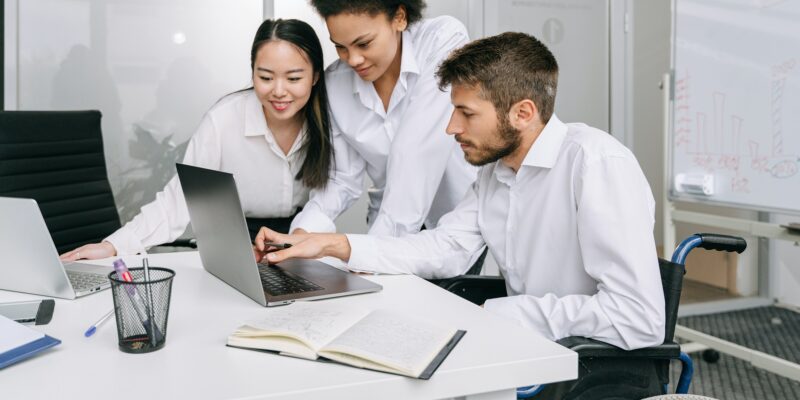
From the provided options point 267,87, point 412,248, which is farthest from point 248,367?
point 267,87

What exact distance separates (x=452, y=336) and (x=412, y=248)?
0.55 meters

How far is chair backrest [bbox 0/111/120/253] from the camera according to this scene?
2.07 metres

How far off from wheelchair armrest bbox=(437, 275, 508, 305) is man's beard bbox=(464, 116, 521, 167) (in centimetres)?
27

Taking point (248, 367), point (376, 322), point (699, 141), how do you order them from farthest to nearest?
point (699, 141)
point (376, 322)
point (248, 367)

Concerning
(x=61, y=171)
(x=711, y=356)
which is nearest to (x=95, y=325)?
(x=61, y=171)

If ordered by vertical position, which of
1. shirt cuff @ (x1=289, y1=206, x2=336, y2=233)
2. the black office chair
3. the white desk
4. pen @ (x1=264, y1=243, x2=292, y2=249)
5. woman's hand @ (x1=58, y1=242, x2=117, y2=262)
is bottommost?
the black office chair

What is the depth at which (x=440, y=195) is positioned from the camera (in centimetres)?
198

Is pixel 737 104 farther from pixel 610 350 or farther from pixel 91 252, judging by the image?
pixel 91 252

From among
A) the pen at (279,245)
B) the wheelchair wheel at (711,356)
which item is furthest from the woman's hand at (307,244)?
the wheelchair wheel at (711,356)

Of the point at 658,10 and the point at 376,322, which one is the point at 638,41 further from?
the point at 376,322

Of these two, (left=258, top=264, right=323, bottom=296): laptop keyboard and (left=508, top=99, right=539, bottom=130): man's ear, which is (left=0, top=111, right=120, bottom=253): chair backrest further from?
(left=508, top=99, right=539, bottom=130): man's ear

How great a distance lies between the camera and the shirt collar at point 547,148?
4.42 ft

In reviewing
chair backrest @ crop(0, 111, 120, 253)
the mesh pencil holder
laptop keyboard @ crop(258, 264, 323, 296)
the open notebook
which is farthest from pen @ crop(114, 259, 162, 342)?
chair backrest @ crop(0, 111, 120, 253)

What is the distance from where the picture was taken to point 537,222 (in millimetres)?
1377
